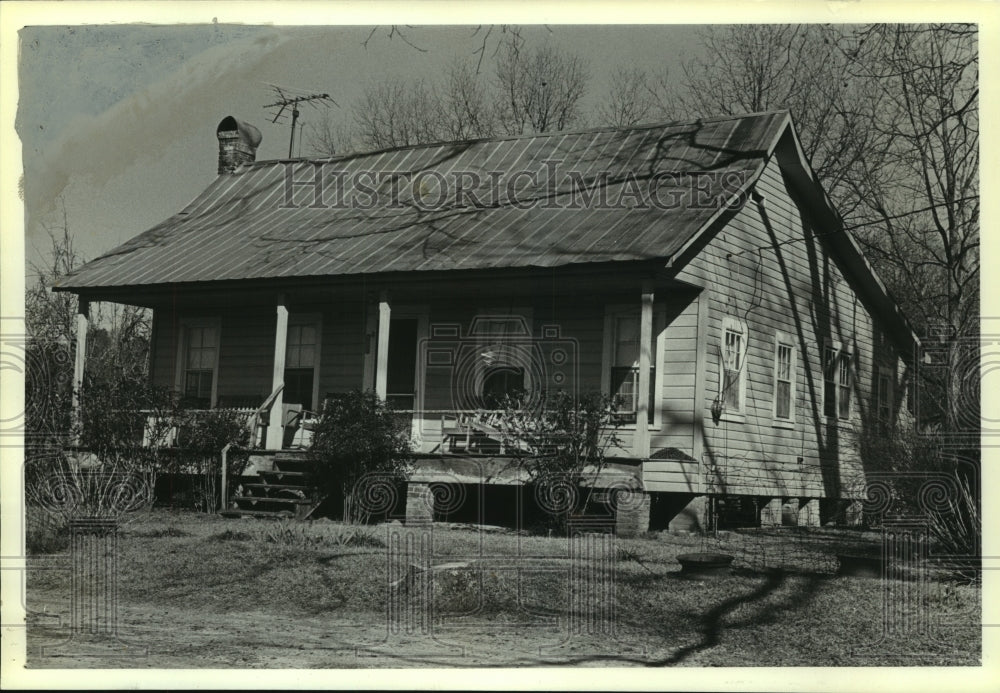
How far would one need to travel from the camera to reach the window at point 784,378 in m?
18.4

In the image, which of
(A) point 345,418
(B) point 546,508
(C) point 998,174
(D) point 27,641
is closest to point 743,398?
(B) point 546,508

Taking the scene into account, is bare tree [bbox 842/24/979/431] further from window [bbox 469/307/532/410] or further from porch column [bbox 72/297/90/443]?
porch column [bbox 72/297/90/443]

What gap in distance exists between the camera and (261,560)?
1277cm

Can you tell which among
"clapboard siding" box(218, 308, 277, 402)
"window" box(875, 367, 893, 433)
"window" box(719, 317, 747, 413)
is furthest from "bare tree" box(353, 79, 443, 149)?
"window" box(719, 317, 747, 413)

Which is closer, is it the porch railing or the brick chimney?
the porch railing

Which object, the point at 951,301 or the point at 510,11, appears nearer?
the point at 510,11

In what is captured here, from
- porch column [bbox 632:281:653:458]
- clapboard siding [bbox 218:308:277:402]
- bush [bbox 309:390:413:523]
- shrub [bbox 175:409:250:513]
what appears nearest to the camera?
porch column [bbox 632:281:653:458]

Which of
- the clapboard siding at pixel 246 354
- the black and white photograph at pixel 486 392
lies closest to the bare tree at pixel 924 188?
the black and white photograph at pixel 486 392

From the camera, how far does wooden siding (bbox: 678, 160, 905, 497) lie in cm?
1659

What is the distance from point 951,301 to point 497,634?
45.0 feet

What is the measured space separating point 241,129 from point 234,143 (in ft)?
0.96

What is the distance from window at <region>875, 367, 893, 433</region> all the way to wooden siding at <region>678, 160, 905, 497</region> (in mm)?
280

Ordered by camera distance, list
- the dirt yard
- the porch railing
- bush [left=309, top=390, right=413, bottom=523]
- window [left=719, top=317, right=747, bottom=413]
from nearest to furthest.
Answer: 1. the dirt yard
2. bush [left=309, top=390, right=413, bottom=523]
3. window [left=719, top=317, right=747, bottom=413]
4. the porch railing

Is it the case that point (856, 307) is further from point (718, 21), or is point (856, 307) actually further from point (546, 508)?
point (718, 21)
